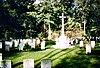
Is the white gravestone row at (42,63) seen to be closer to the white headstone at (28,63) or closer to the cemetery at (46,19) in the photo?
the white headstone at (28,63)

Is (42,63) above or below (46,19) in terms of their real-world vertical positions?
below

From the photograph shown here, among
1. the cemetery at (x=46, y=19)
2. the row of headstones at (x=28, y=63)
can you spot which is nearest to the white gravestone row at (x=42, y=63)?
the row of headstones at (x=28, y=63)

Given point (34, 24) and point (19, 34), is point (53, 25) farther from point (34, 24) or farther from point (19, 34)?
point (19, 34)

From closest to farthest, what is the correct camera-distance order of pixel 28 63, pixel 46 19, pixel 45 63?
pixel 45 63 → pixel 28 63 → pixel 46 19

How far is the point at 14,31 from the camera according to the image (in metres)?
58.8

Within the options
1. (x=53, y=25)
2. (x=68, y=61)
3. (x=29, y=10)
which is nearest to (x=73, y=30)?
(x=53, y=25)

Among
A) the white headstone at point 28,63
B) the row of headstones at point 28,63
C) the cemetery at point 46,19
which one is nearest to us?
the row of headstones at point 28,63

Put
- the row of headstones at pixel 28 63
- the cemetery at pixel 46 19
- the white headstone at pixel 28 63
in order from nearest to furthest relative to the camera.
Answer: the row of headstones at pixel 28 63
the white headstone at pixel 28 63
the cemetery at pixel 46 19

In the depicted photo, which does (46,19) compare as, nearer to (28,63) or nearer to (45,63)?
(28,63)

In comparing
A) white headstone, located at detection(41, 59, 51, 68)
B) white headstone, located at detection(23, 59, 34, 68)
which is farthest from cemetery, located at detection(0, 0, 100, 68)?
white headstone, located at detection(41, 59, 51, 68)

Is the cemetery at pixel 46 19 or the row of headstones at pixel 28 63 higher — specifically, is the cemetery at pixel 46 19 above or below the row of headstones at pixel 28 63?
above

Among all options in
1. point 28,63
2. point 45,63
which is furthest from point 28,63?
point 45,63

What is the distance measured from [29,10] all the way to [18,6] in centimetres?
396

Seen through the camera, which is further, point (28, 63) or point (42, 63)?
point (28, 63)
